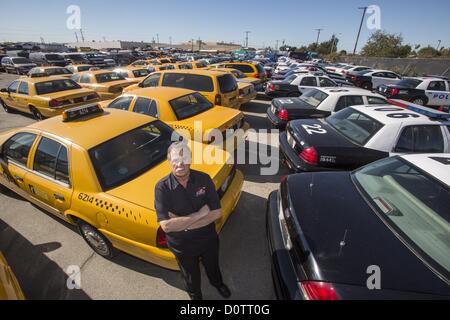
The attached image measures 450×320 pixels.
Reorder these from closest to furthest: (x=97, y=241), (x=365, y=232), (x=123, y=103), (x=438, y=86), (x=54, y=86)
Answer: (x=365, y=232) → (x=97, y=241) → (x=123, y=103) → (x=54, y=86) → (x=438, y=86)

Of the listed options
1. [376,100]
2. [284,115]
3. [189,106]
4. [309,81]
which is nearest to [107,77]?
[189,106]

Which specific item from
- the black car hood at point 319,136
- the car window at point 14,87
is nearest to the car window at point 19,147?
the black car hood at point 319,136

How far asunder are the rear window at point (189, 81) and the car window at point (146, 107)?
256 cm

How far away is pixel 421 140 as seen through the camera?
4031 mm

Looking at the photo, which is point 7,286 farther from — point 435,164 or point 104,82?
point 104,82

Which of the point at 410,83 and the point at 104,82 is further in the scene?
the point at 410,83

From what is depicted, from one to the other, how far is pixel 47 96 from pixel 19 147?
534 centimetres

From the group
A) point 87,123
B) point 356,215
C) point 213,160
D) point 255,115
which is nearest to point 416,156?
point 356,215

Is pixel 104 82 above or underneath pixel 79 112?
above

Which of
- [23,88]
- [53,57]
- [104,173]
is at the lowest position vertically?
[104,173]

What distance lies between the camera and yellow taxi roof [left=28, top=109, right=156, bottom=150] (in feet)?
9.45

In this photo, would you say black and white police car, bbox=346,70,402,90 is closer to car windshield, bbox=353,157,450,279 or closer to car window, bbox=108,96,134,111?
car windshield, bbox=353,157,450,279

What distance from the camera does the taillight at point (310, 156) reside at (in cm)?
397
